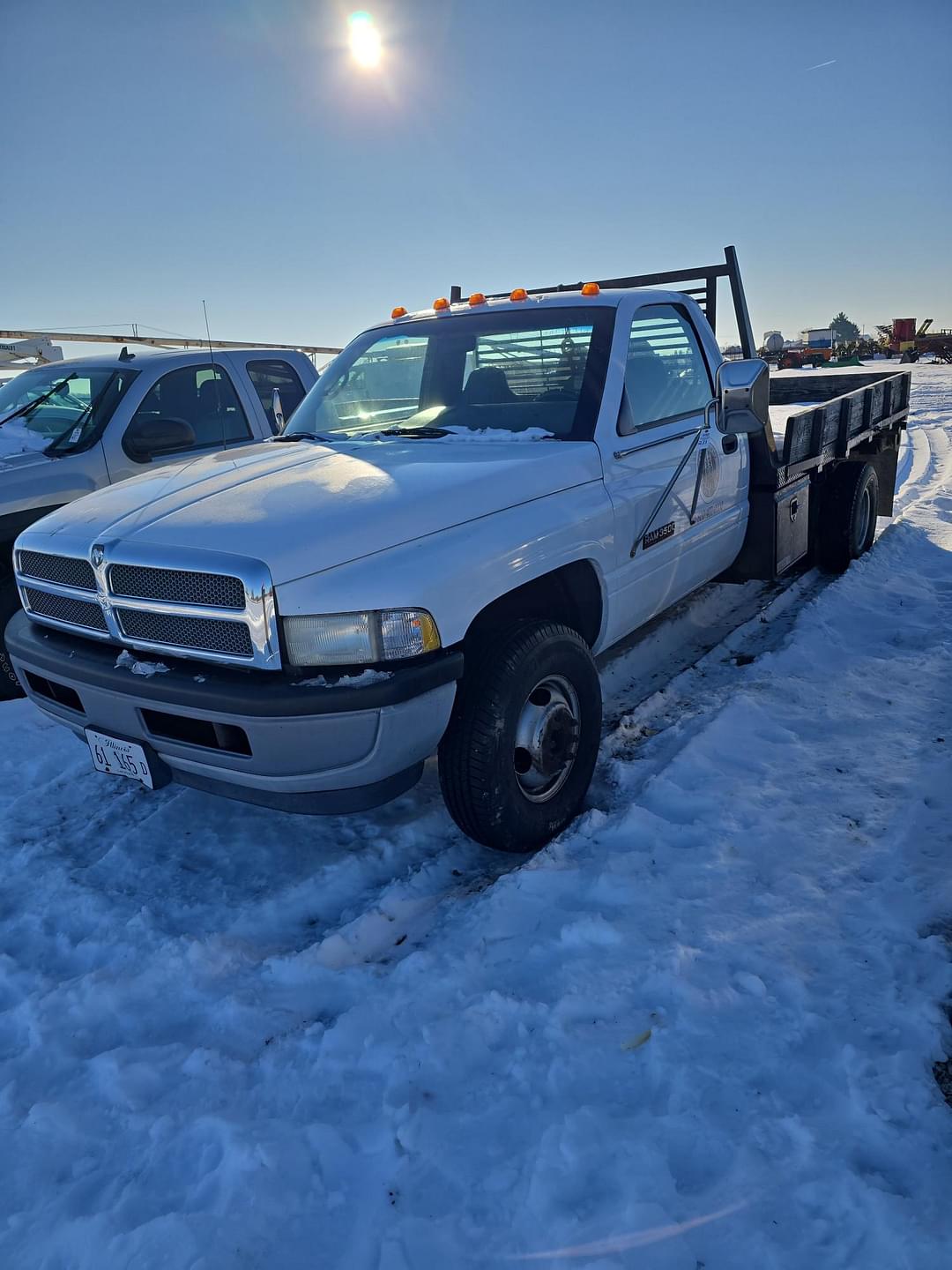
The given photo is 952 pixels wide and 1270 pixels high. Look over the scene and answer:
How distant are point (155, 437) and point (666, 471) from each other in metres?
2.90

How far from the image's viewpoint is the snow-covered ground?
1.84 meters

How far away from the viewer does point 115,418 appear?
5371 millimetres

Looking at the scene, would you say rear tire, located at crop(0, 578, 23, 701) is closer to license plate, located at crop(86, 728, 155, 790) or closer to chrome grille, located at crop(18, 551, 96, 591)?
chrome grille, located at crop(18, 551, 96, 591)

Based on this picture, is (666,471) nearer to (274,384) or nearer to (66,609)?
(66,609)

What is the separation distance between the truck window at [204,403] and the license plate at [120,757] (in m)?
3.20

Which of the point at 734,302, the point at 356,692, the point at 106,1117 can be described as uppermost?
the point at 734,302

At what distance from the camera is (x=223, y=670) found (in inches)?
104

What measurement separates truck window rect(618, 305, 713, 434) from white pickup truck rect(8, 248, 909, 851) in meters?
0.02

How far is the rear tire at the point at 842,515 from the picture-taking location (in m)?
6.26

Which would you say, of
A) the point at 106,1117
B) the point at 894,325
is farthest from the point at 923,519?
the point at 894,325

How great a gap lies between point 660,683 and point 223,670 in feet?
9.05

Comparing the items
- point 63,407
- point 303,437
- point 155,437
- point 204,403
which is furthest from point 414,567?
point 63,407

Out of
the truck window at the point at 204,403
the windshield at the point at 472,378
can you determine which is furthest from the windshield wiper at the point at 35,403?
the windshield at the point at 472,378

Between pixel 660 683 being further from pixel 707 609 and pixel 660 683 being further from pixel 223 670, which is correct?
pixel 223 670
